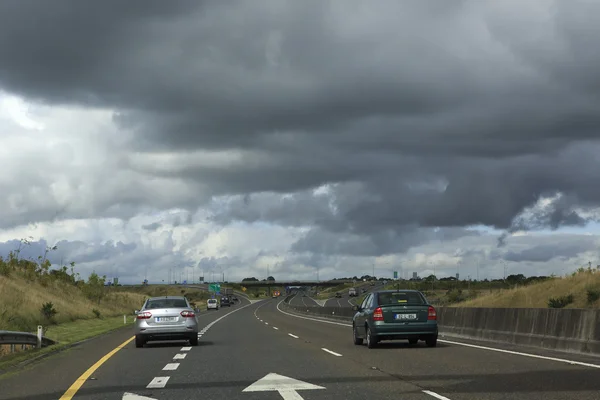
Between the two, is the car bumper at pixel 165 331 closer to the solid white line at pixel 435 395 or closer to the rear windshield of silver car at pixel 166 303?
the rear windshield of silver car at pixel 166 303

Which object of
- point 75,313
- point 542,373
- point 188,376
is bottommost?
point 75,313

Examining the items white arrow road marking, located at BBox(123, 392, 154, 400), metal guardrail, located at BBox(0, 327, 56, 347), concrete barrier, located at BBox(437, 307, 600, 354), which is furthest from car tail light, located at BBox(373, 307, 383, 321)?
white arrow road marking, located at BBox(123, 392, 154, 400)

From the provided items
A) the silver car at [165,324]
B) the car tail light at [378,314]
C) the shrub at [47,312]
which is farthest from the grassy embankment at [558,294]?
the shrub at [47,312]

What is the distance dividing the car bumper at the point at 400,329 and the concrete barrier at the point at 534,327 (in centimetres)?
242

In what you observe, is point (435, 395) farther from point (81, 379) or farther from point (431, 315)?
point (431, 315)

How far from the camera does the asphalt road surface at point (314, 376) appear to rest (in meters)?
11.3

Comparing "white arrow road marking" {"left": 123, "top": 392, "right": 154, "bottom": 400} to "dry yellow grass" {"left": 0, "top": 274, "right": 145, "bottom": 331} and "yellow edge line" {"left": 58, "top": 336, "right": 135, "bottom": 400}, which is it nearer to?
"yellow edge line" {"left": 58, "top": 336, "right": 135, "bottom": 400}

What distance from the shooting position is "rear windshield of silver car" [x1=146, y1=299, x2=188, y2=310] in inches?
942

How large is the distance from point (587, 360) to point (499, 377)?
3.37 meters

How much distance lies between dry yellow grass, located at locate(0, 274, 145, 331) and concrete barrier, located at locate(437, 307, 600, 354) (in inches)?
738

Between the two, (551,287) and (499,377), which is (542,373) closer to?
(499,377)

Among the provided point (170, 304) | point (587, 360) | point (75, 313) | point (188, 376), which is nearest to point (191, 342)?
point (170, 304)

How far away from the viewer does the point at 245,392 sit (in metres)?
11.6

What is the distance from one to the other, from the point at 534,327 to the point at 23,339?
13004 millimetres
